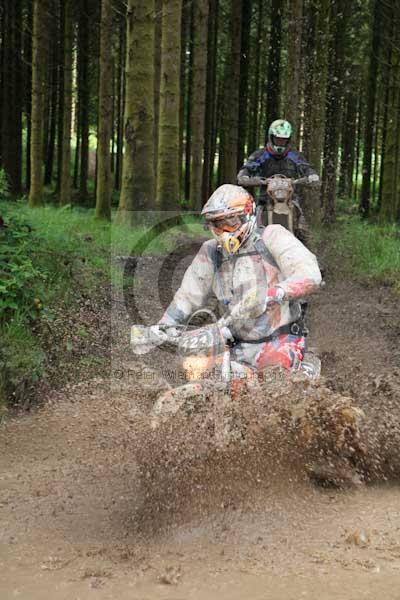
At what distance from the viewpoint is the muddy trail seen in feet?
12.5

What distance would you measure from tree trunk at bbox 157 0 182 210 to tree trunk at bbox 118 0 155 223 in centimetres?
150

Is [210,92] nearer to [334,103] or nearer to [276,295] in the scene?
[334,103]

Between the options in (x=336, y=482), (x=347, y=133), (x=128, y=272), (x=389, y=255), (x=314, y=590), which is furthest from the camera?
(x=347, y=133)

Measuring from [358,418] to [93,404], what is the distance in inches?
109

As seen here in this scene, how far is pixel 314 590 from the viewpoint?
3615mm

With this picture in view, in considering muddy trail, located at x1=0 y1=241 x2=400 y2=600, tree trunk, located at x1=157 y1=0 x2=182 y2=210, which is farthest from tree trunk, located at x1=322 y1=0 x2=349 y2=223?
muddy trail, located at x1=0 y1=241 x2=400 y2=600

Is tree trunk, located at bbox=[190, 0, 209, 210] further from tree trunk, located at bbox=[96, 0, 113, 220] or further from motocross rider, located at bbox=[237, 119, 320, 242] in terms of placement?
motocross rider, located at bbox=[237, 119, 320, 242]

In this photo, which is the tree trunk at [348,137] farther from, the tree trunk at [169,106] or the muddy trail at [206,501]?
the muddy trail at [206,501]

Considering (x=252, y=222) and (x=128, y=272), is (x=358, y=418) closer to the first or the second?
(x=252, y=222)

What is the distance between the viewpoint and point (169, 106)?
14211 millimetres

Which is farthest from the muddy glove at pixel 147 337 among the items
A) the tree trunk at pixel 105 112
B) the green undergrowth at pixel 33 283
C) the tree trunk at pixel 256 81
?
the tree trunk at pixel 256 81

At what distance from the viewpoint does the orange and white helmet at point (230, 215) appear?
494 cm

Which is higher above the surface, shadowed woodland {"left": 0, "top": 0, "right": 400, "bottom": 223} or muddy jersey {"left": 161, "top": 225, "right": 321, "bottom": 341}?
shadowed woodland {"left": 0, "top": 0, "right": 400, "bottom": 223}

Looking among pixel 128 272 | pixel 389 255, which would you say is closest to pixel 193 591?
pixel 128 272
